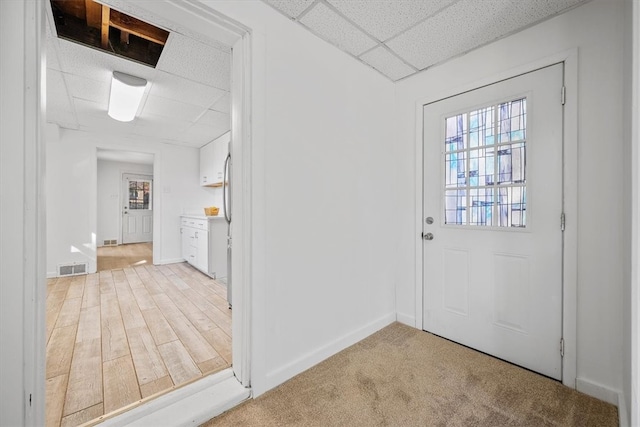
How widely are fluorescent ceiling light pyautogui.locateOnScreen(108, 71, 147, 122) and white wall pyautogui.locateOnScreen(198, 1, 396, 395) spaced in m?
1.82

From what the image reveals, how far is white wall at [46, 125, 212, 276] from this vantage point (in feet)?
13.5

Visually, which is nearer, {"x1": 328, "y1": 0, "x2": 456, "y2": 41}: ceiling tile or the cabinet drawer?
{"x1": 328, "y1": 0, "x2": 456, "y2": 41}: ceiling tile

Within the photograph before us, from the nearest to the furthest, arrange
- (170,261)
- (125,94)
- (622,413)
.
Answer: (622,413)
(125,94)
(170,261)

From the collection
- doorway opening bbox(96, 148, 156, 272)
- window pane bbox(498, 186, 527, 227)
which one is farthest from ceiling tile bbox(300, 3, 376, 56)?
doorway opening bbox(96, 148, 156, 272)

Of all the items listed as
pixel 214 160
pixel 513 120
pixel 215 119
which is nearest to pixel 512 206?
pixel 513 120

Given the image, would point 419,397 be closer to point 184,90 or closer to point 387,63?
point 387,63

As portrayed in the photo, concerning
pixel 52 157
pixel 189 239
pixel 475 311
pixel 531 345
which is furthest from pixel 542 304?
pixel 52 157

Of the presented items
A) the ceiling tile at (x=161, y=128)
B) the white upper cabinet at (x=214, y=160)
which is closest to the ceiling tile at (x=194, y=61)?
the ceiling tile at (x=161, y=128)

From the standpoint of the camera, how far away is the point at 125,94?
9.28 feet

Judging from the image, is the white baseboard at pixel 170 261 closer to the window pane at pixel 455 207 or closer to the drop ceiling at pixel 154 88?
the drop ceiling at pixel 154 88

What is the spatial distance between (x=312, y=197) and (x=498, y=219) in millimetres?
1356

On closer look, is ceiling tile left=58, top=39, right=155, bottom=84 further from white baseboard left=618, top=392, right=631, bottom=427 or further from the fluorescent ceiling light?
white baseboard left=618, top=392, right=631, bottom=427

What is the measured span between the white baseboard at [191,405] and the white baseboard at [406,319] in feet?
5.01

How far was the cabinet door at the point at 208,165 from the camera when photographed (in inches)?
191
